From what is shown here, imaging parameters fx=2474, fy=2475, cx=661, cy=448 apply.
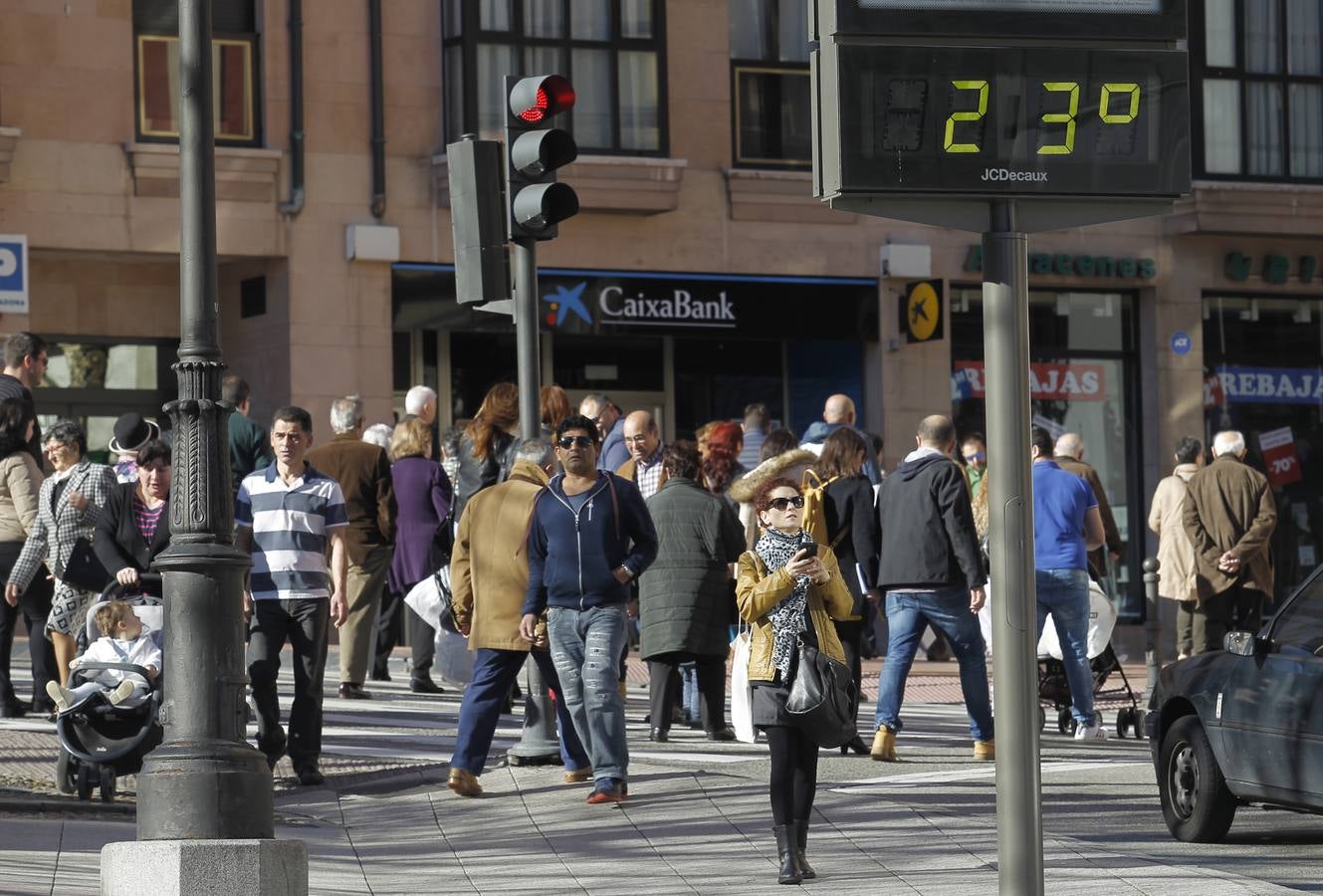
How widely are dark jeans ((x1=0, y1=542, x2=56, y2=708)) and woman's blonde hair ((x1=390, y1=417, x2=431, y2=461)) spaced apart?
2701 mm

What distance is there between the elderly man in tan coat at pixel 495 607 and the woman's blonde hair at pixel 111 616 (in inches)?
61.6

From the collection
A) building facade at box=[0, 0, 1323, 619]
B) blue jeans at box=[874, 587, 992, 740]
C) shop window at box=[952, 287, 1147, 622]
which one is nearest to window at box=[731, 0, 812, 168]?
building facade at box=[0, 0, 1323, 619]

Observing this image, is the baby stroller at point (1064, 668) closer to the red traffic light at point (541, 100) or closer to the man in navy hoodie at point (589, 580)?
the man in navy hoodie at point (589, 580)

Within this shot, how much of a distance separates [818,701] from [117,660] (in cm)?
380

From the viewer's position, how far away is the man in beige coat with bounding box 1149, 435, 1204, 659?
1823cm

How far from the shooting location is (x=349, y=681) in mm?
15844

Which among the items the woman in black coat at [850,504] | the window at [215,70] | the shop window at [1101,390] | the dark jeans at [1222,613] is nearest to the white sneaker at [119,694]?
the woman in black coat at [850,504]

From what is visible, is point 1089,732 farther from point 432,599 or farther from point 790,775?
point 790,775

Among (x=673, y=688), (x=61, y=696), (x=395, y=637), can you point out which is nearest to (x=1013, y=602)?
(x=61, y=696)

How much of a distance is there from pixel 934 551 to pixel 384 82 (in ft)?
35.2

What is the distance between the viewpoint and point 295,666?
12.1m

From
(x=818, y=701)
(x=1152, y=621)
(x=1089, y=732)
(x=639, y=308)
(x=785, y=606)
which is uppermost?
(x=639, y=308)

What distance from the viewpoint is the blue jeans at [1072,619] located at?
1440 cm

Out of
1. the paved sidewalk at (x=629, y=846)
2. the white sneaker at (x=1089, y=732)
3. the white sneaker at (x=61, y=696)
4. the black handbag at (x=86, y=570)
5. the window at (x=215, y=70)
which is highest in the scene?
the window at (x=215, y=70)
